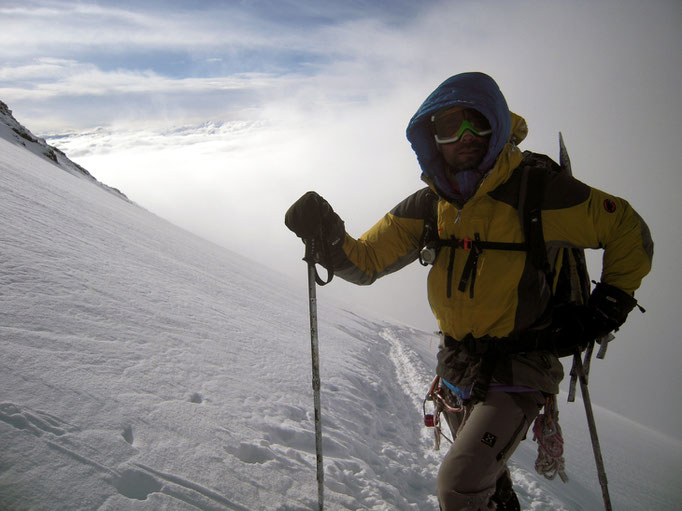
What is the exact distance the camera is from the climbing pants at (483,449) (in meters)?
1.91

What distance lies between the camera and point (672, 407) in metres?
90.6

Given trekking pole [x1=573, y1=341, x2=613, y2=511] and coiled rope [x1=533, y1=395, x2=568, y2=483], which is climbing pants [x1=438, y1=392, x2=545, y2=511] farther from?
trekking pole [x1=573, y1=341, x2=613, y2=511]

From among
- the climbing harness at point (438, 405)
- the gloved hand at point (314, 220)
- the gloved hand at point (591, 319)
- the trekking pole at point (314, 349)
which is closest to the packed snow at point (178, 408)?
the trekking pole at point (314, 349)

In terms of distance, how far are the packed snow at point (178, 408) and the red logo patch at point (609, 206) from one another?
8.50 feet

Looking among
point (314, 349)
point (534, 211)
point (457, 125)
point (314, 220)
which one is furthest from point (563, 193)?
point (314, 349)

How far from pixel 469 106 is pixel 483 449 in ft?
6.71

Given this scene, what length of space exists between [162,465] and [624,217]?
308cm

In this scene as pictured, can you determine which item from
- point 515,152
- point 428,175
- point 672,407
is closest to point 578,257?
point 515,152

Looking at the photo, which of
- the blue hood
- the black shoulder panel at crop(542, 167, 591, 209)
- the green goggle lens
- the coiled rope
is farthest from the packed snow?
the green goggle lens

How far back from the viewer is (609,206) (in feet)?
6.88

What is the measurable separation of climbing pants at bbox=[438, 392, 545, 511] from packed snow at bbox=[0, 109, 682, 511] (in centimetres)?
109

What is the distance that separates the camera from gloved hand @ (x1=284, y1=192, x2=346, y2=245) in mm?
2582

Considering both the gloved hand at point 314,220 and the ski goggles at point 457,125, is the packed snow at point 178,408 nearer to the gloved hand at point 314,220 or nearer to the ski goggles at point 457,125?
the gloved hand at point 314,220

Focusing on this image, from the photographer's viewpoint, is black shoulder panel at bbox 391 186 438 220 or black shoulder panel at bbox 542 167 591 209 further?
black shoulder panel at bbox 391 186 438 220
